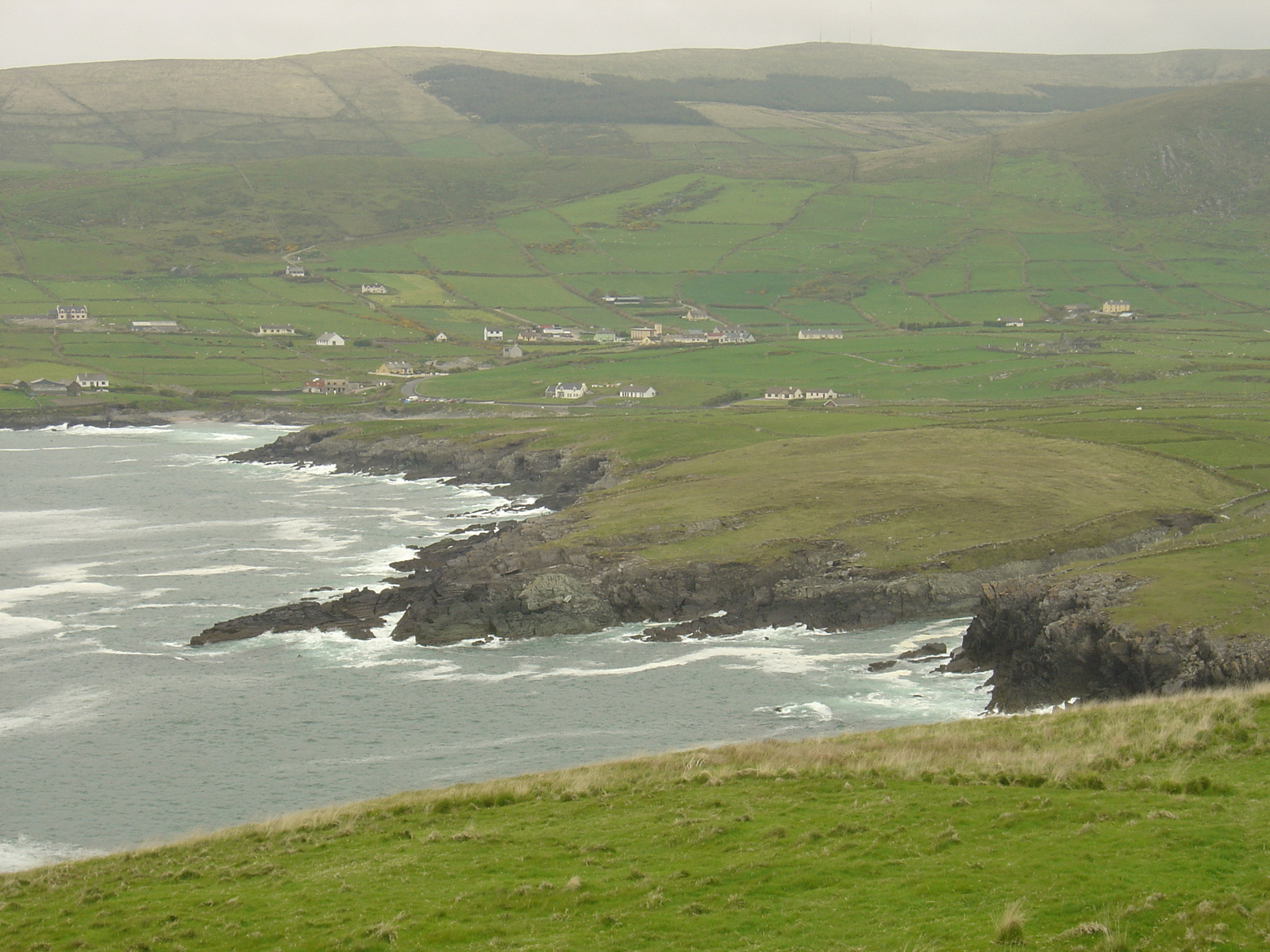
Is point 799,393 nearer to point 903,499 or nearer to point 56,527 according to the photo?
point 903,499

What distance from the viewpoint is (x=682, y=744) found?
184 ft

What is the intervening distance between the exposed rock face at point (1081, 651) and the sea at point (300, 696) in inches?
91.2

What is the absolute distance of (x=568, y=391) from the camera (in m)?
186

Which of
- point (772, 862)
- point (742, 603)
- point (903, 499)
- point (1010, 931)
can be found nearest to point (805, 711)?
point (742, 603)

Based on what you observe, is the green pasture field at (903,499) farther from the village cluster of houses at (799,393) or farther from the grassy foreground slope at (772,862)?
the village cluster of houses at (799,393)

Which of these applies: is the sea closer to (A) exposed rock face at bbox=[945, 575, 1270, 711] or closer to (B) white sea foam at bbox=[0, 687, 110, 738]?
(B) white sea foam at bbox=[0, 687, 110, 738]

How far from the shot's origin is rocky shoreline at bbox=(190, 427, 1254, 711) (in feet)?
203

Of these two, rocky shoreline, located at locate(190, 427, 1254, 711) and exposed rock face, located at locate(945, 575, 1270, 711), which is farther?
rocky shoreline, located at locate(190, 427, 1254, 711)

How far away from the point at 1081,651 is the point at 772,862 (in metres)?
38.5

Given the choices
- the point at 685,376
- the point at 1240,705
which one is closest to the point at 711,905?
the point at 1240,705

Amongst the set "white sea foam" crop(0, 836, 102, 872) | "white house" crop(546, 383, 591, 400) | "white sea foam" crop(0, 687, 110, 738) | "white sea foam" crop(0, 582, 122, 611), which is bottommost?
"white sea foam" crop(0, 582, 122, 611)

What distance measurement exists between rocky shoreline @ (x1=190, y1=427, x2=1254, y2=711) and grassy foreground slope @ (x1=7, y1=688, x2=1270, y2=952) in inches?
942

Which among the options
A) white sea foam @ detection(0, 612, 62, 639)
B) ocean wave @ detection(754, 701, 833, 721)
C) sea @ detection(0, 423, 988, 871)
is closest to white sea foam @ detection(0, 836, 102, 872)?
sea @ detection(0, 423, 988, 871)

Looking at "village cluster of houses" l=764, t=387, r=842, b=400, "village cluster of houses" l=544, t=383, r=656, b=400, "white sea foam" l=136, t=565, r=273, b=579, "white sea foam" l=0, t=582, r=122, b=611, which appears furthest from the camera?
"village cluster of houses" l=544, t=383, r=656, b=400
